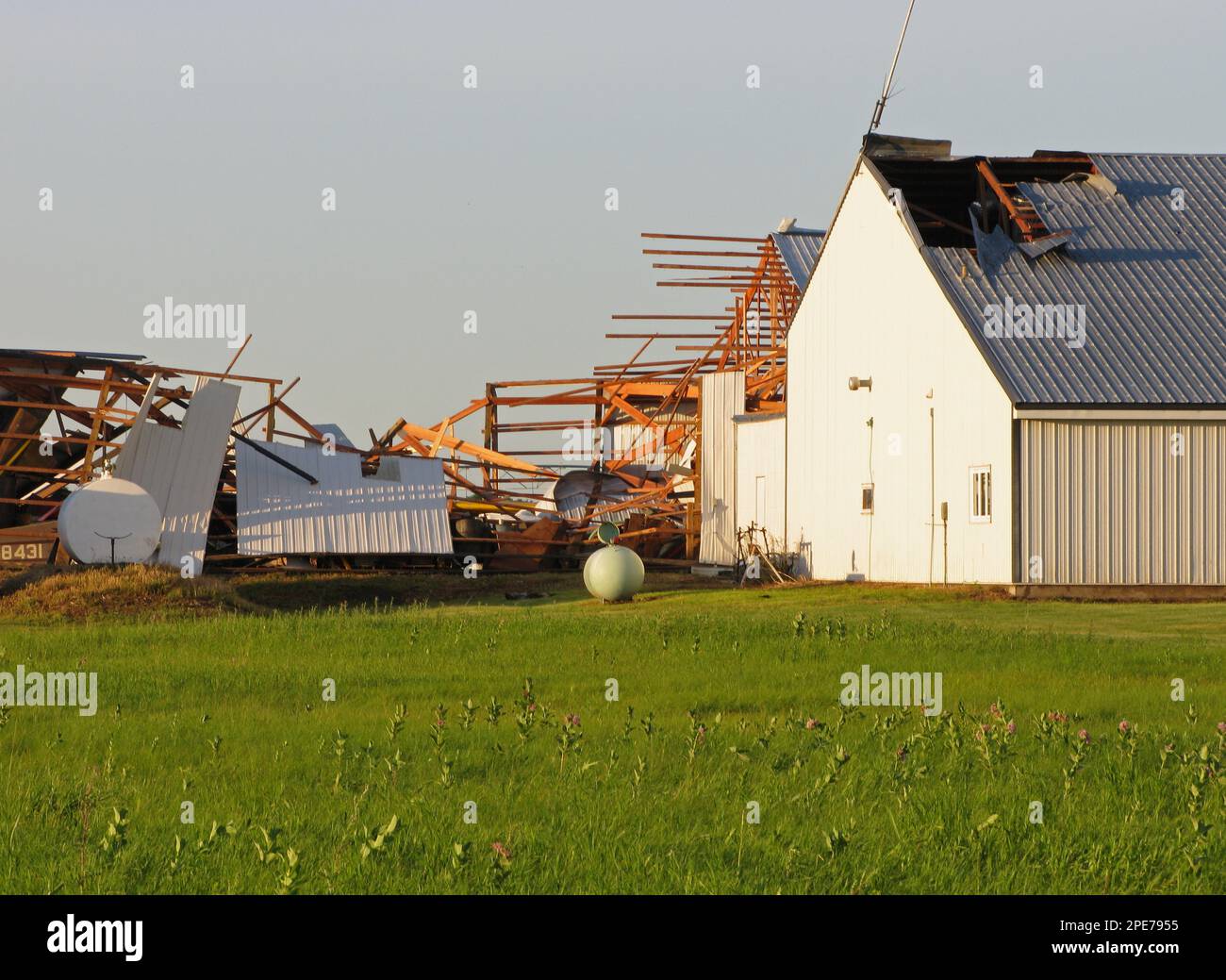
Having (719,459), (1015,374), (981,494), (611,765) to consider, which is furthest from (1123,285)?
(611,765)

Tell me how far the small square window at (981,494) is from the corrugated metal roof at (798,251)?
14.9 m

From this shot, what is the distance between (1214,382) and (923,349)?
229 inches

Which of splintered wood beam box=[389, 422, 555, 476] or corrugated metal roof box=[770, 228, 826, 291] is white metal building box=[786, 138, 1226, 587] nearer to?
corrugated metal roof box=[770, 228, 826, 291]

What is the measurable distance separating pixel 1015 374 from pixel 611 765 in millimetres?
22233

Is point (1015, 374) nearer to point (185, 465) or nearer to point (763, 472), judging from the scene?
point (763, 472)

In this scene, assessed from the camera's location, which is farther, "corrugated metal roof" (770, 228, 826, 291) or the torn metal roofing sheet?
"corrugated metal roof" (770, 228, 826, 291)

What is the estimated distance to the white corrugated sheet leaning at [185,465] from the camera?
125 feet

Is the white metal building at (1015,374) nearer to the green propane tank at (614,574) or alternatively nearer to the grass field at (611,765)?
the green propane tank at (614,574)

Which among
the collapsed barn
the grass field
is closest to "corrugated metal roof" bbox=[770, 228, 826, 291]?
the collapsed barn

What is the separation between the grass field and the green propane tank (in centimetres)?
1166

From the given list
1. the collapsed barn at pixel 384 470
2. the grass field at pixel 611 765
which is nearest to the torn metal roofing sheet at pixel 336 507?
the collapsed barn at pixel 384 470

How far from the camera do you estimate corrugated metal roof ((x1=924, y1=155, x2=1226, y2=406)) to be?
3155 centimetres
